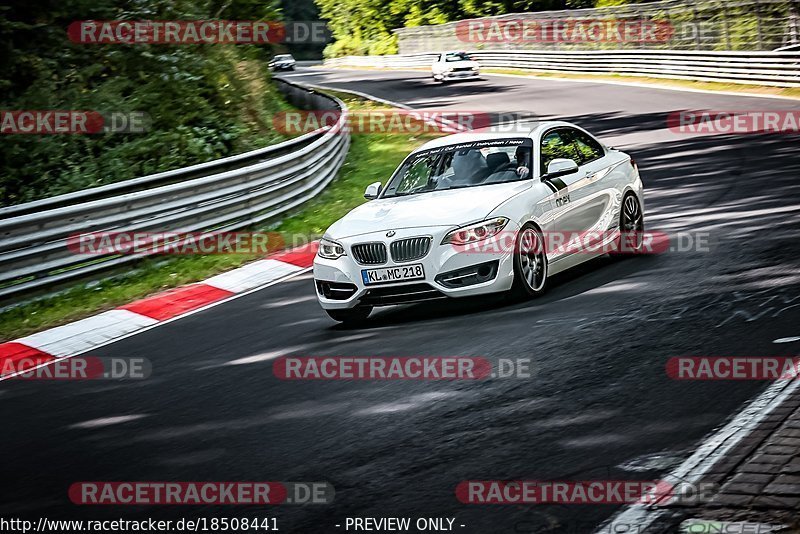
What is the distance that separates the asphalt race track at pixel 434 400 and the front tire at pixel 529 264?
0.47 feet

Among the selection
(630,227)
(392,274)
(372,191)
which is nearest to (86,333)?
(372,191)

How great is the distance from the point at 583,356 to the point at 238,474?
275 cm

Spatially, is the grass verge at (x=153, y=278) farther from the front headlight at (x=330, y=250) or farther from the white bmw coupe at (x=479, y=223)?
the white bmw coupe at (x=479, y=223)

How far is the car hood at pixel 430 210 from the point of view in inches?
356

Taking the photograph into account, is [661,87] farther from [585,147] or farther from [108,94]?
[585,147]

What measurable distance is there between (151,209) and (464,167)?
5435 mm

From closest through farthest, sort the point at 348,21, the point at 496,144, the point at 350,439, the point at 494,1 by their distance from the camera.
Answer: the point at 350,439 < the point at 496,144 < the point at 494,1 < the point at 348,21

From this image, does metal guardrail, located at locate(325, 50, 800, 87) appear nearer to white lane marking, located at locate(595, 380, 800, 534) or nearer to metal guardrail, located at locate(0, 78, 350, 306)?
metal guardrail, located at locate(0, 78, 350, 306)

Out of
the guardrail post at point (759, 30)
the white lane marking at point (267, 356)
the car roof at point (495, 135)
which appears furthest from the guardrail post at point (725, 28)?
the white lane marking at point (267, 356)

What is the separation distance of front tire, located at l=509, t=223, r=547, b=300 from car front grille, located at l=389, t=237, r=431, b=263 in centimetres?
77

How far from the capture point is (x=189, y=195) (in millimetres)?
14656

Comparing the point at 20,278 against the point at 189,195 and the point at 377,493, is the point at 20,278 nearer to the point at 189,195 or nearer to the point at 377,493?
the point at 189,195

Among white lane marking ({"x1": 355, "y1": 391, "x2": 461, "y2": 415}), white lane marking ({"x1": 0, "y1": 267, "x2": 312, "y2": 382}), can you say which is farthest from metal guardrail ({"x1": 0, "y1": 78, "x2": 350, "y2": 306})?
white lane marking ({"x1": 355, "y1": 391, "x2": 461, "y2": 415})

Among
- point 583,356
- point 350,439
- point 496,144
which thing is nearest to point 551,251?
point 496,144
